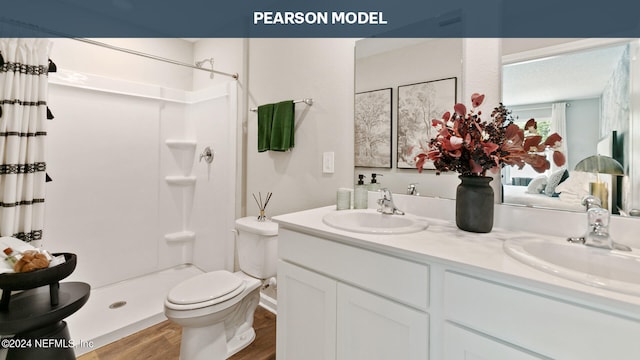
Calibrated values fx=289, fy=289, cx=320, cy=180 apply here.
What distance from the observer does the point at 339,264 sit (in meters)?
1.08

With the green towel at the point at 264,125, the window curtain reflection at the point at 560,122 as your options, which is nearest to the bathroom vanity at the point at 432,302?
the window curtain reflection at the point at 560,122

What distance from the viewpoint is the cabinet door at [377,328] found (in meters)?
0.89

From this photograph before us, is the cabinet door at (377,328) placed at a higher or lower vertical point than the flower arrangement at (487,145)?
lower

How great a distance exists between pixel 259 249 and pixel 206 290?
0.38 m

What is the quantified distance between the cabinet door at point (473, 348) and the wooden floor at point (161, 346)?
1.20 m

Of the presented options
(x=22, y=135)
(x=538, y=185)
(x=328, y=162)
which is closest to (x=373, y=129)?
(x=328, y=162)

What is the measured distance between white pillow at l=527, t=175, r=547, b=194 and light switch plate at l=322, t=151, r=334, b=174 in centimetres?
100

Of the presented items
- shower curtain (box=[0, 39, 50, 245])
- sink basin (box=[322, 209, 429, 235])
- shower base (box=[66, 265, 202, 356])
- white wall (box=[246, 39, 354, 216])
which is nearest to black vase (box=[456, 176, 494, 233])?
sink basin (box=[322, 209, 429, 235])

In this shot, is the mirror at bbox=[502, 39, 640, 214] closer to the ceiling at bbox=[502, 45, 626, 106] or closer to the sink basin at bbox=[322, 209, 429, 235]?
the ceiling at bbox=[502, 45, 626, 106]

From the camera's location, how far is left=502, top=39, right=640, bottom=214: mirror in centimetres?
96

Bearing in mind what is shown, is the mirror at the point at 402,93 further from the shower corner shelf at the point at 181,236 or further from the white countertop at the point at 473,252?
the shower corner shelf at the point at 181,236

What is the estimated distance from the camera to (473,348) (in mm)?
788

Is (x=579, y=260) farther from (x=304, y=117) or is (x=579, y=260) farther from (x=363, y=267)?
(x=304, y=117)
